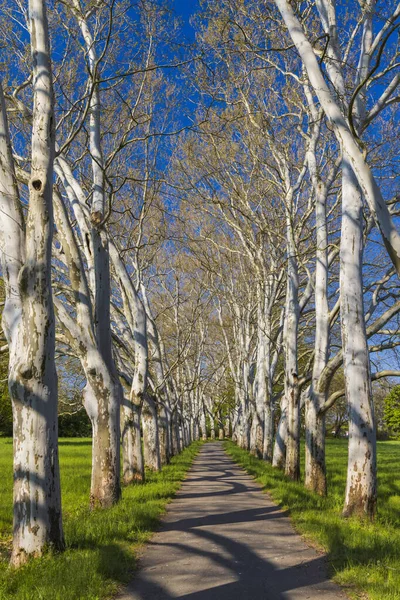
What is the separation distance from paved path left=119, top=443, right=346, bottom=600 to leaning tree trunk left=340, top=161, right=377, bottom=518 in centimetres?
110

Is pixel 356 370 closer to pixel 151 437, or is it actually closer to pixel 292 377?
pixel 292 377

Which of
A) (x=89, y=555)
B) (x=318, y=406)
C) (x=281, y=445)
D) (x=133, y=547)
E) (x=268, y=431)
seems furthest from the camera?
(x=268, y=431)

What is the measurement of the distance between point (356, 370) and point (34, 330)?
4.43 m

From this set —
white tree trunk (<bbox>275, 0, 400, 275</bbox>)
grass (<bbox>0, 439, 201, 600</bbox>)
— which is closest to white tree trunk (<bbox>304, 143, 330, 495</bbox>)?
grass (<bbox>0, 439, 201, 600</bbox>)

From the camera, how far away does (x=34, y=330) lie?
5277mm

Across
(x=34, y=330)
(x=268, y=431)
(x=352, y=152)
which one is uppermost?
(x=352, y=152)

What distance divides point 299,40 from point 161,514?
679 centimetres

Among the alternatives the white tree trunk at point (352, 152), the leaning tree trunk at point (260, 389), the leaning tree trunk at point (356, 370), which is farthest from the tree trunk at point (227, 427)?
the white tree trunk at point (352, 152)

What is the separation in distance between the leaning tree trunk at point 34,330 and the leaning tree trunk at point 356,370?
3.82 metres

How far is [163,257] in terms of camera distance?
22.3 meters

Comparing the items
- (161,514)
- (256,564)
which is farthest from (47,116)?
(161,514)

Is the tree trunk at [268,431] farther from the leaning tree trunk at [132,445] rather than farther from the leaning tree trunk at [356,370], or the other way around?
the leaning tree trunk at [356,370]

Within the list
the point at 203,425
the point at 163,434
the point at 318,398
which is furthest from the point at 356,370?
the point at 203,425

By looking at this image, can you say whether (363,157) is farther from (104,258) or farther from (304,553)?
(104,258)
